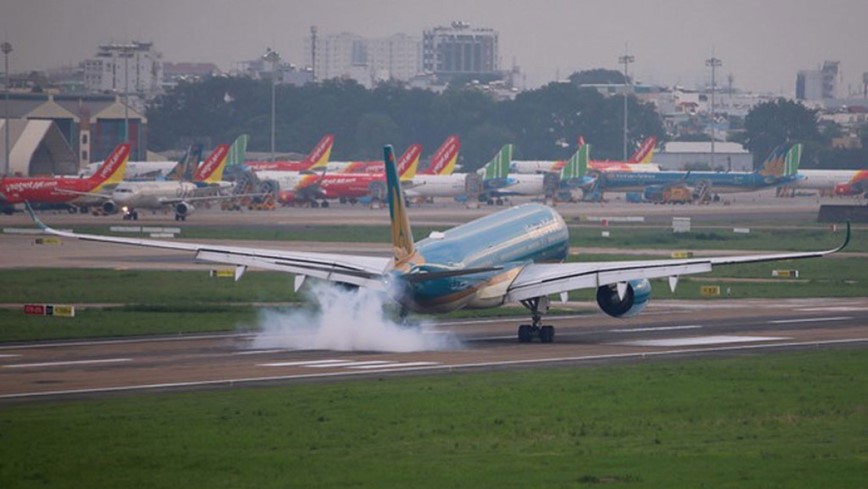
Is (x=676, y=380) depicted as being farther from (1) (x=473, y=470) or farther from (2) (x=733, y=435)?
(1) (x=473, y=470)

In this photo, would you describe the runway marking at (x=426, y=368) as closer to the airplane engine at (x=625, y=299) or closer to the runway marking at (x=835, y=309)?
the airplane engine at (x=625, y=299)

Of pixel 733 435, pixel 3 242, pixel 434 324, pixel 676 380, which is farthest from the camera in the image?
pixel 3 242

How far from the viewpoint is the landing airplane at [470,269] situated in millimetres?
57188

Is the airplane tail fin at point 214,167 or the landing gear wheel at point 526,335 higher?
the airplane tail fin at point 214,167

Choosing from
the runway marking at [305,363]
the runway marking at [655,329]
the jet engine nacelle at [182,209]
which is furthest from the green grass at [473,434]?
the jet engine nacelle at [182,209]

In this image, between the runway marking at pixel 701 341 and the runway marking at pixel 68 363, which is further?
the runway marking at pixel 701 341

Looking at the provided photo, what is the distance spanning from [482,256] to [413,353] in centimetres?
587

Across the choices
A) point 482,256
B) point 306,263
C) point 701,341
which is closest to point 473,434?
point 306,263

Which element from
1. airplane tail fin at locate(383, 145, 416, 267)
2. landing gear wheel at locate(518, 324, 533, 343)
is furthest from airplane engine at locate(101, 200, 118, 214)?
airplane tail fin at locate(383, 145, 416, 267)

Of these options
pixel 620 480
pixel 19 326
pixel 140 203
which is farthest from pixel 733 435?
pixel 140 203

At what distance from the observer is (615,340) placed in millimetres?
62031

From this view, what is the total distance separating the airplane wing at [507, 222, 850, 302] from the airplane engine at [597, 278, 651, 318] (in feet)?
4.79

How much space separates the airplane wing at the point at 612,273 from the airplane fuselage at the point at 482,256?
1.01 m

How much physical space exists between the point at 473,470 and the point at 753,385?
15.9 m
